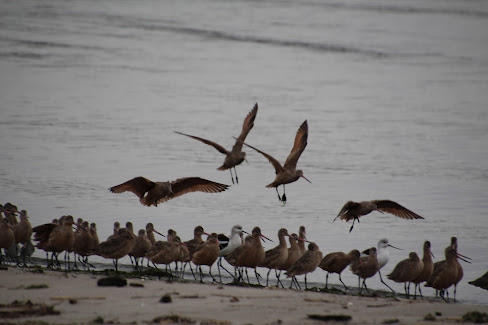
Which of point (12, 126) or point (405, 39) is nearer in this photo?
point (12, 126)

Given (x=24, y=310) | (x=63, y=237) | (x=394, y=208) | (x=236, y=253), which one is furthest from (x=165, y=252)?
(x=394, y=208)

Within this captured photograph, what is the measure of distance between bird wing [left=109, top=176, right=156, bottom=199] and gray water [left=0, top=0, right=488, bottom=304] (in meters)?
1.17

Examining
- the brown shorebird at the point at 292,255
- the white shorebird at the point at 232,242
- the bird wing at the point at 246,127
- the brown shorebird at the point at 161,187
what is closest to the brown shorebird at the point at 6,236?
the brown shorebird at the point at 161,187

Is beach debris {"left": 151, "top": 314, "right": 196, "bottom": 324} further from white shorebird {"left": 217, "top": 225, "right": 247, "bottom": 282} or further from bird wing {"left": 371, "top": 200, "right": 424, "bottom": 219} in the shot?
bird wing {"left": 371, "top": 200, "right": 424, "bottom": 219}

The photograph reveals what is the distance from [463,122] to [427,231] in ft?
39.2

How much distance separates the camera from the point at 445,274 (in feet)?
39.8

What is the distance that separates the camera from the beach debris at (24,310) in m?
8.70

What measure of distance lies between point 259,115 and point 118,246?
17.1m

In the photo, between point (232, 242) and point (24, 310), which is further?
point (232, 242)

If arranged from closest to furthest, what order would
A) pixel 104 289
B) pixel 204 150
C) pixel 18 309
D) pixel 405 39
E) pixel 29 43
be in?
pixel 18 309 < pixel 104 289 < pixel 204 150 < pixel 29 43 < pixel 405 39

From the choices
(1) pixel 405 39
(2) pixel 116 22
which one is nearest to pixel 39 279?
(1) pixel 405 39

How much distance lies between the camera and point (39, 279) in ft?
34.5

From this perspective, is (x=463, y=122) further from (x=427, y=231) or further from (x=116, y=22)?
(x=116, y=22)

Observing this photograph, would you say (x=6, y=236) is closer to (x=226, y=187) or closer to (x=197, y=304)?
(x=226, y=187)
